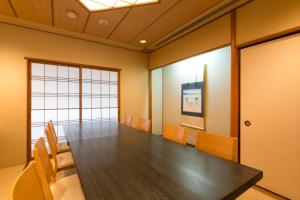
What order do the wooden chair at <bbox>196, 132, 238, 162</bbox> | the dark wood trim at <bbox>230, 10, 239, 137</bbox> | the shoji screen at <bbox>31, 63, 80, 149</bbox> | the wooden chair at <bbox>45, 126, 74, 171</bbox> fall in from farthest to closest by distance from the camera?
the shoji screen at <bbox>31, 63, 80, 149</bbox> → the dark wood trim at <bbox>230, 10, 239, 137</bbox> → the wooden chair at <bbox>45, 126, 74, 171</bbox> → the wooden chair at <bbox>196, 132, 238, 162</bbox>

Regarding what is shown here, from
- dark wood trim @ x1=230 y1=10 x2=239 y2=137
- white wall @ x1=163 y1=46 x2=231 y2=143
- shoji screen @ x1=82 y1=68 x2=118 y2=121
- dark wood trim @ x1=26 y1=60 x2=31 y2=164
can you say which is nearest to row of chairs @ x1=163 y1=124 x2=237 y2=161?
dark wood trim @ x1=230 y1=10 x2=239 y2=137

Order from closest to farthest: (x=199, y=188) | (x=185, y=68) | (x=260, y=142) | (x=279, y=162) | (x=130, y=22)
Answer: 1. (x=199, y=188)
2. (x=279, y=162)
3. (x=260, y=142)
4. (x=130, y=22)
5. (x=185, y=68)

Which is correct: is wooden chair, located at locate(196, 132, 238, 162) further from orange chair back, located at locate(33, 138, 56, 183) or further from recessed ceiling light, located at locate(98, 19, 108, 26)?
recessed ceiling light, located at locate(98, 19, 108, 26)

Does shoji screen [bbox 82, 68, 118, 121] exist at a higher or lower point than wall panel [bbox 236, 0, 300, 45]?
lower

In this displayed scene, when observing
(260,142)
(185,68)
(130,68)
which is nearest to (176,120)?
(185,68)

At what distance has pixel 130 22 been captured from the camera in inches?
110

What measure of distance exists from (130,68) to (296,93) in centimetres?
343

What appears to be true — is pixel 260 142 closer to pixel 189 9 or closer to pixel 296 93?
pixel 296 93

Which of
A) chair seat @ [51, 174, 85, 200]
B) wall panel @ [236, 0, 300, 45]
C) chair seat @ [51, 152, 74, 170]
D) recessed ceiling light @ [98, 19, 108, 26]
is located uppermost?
recessed ceiling light @ [98, 19, 108, 26]

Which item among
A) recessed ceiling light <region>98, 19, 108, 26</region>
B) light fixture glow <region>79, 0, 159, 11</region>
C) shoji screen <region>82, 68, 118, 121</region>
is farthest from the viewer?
shoji screen <region>82, 68, 118, 121</region>

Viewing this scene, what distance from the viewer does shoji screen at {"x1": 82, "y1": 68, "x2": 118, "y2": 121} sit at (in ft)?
12.1

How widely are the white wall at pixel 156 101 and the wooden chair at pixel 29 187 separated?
3.85 metres

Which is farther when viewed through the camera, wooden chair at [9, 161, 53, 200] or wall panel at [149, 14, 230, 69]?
wall panel at [149, 14, 230, 69]

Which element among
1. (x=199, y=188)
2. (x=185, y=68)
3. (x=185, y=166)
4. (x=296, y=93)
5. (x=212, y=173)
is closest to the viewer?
(x=199, y=188)
